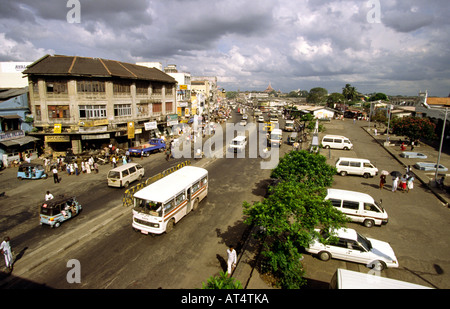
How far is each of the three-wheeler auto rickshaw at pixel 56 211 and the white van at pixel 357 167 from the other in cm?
2242

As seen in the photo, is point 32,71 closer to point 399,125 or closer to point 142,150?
point 142,150

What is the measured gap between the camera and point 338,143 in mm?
36344

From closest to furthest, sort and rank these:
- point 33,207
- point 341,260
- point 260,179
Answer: point 341,260 < point 33,207 < point 260,179

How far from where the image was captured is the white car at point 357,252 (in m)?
11.1

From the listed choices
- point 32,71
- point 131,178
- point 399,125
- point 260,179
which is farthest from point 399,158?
point 32,71

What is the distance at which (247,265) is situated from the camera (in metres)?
11.2

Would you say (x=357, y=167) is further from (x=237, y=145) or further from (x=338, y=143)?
(x=237, y=145)

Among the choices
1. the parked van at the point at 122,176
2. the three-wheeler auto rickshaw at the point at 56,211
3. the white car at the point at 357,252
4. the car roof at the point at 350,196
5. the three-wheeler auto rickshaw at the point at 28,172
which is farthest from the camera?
the three-wheeler auto rickshaw at the point at 28,172

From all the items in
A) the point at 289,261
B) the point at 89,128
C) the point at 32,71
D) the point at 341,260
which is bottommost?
the point at 341,260

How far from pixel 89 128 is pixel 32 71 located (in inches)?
339

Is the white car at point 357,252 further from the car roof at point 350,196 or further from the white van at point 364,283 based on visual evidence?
the car roof at point 350,196

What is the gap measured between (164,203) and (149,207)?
2.67ft

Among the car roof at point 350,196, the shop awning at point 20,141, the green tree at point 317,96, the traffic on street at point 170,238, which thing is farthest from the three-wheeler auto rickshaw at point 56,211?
the green tree at point 317,96

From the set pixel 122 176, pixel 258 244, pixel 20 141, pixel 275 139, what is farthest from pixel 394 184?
pixel 20 141
